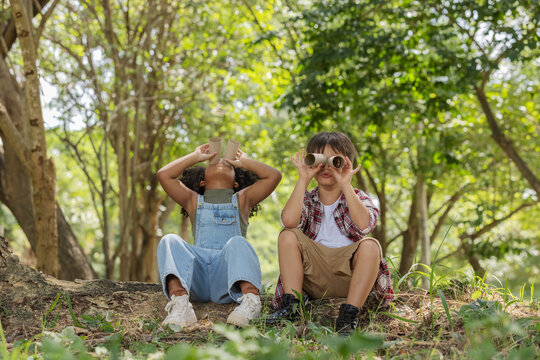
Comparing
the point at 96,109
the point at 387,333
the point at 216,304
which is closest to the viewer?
the point at 387,333

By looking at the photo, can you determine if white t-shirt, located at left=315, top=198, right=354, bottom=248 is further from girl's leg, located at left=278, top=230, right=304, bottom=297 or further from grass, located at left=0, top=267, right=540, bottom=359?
grass, located at left=0, top=267, right=540, bottom=359

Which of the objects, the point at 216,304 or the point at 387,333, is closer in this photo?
the point at 387,333

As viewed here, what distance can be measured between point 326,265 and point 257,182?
93 centimetres

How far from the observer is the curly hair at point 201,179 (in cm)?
411

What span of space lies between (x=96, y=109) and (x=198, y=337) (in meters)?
5.77

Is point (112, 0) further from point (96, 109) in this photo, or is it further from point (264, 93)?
point (264, 93)

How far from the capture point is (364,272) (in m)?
3.00

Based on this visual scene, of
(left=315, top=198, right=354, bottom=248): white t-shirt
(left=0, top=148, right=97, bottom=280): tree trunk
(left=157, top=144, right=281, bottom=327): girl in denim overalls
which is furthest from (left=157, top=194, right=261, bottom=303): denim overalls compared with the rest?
(left=0, top=148, right=97, bottom=280): tree trunk

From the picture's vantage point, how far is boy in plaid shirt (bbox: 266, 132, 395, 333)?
303cm

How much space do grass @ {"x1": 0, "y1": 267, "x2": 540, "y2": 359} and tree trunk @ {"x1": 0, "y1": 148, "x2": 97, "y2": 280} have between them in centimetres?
289

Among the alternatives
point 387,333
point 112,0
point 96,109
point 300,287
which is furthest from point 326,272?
point 112,0

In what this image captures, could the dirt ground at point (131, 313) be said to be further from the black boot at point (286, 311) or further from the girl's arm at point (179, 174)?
the girl's arm at point (179, 174)

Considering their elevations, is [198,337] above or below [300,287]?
below

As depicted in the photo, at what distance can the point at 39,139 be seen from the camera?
15.6 feet
